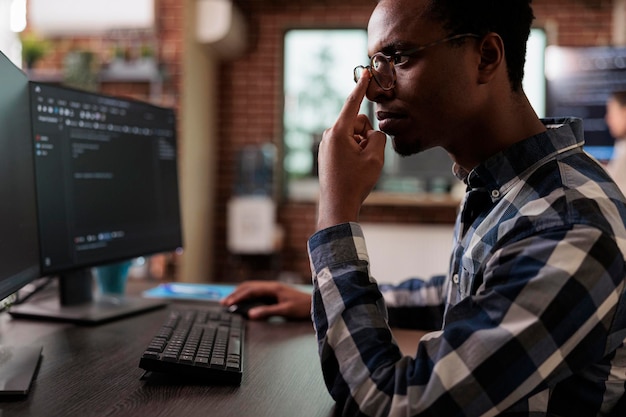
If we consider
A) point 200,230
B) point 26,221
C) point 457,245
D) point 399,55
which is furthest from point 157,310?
point 200,230

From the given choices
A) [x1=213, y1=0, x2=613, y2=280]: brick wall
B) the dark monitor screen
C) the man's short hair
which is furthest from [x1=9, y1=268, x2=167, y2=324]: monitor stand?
the dark monitor screen

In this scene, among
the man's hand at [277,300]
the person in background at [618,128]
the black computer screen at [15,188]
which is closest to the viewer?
the black computer screen at [15,188]

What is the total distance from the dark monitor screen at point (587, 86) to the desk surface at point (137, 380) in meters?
3.35

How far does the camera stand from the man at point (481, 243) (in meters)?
0.69

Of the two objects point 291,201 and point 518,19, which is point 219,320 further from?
point 291,201

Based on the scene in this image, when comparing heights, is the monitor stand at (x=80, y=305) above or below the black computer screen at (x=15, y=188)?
below

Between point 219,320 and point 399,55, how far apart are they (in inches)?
24.3

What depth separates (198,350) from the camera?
3.11 feet

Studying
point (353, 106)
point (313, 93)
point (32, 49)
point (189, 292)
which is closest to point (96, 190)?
point (189, 292)

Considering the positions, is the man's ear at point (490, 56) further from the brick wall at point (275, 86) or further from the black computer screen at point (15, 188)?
the brick wall at point (275, 86)

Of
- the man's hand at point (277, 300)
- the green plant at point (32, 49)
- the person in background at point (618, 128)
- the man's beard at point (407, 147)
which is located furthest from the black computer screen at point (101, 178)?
the person in background at point (618, 128)

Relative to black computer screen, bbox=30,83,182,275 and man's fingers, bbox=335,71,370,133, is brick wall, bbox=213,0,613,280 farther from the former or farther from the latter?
man's fingers, bbox=335,71,370,133

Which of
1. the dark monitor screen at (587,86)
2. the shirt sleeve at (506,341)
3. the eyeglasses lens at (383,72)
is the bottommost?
the shirt sleeve at (506,341)

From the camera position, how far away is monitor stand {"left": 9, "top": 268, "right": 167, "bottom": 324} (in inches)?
49.3
